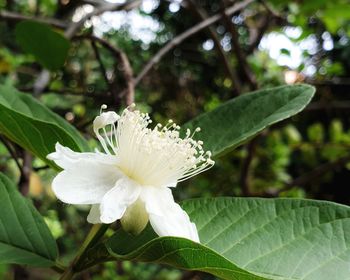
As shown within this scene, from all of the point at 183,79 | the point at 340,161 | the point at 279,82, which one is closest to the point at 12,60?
the point at 183,79

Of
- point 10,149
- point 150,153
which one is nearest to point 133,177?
point 150,153

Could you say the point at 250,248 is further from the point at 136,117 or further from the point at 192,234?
the point at 136,117

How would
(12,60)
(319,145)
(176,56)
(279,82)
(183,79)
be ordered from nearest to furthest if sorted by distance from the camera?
(279,82), (12,60), (319,145), (183,79), (176,56)

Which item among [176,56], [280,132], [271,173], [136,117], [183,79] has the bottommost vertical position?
[136,117]

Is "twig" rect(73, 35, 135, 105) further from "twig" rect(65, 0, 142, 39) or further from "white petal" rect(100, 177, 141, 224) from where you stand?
"white petal" rect(100, 177, 141, 224)

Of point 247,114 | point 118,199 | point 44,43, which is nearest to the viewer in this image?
point 118,199

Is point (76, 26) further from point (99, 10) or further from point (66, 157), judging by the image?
point (66, 157)

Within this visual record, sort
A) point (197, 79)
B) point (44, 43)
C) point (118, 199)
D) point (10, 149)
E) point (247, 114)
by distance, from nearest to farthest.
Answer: point (118, 199) < point (247, 114) < point (10, 149) < point (44, 43) < point (197, 79)
